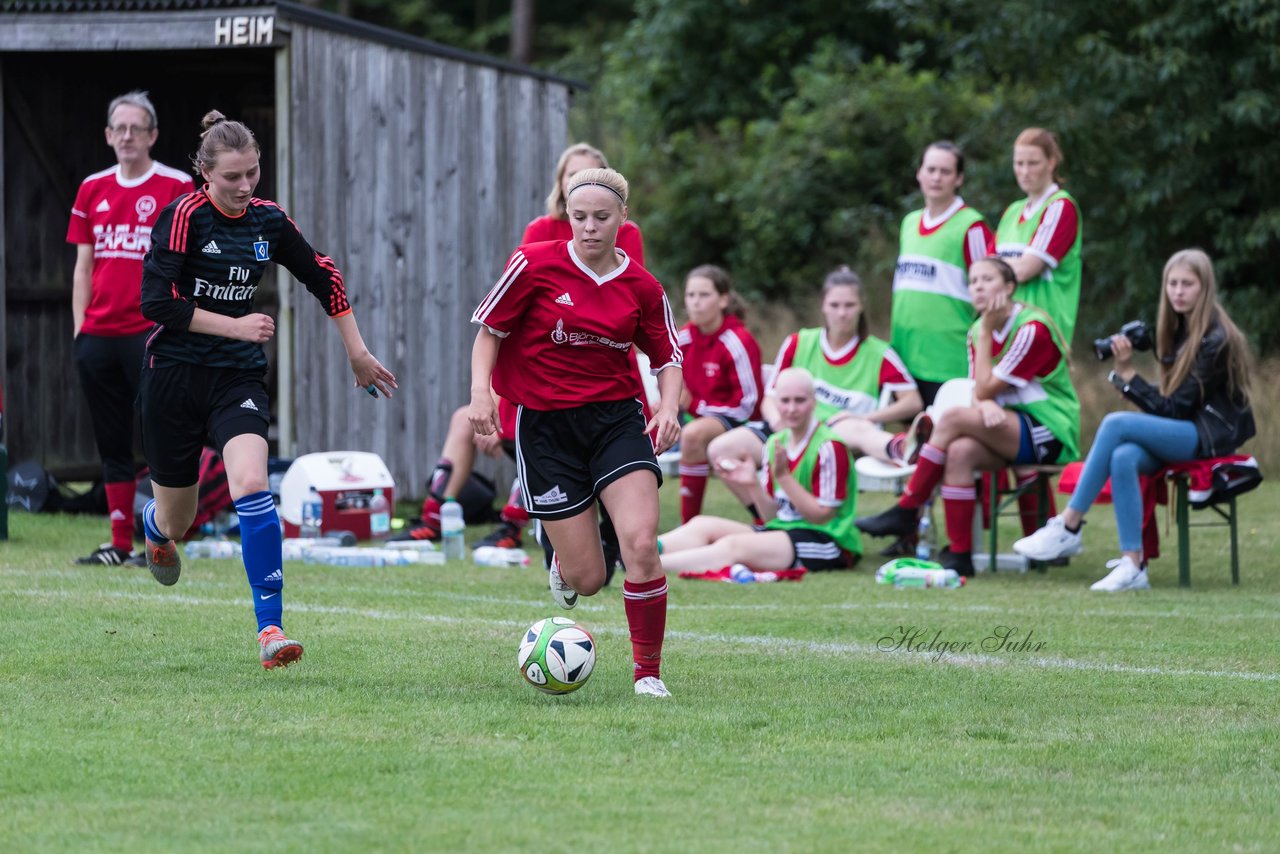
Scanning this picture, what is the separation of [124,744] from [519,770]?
1.13 metres

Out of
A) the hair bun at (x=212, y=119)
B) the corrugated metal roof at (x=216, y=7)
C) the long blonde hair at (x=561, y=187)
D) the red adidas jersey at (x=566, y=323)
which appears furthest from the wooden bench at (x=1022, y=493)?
the corrugated metal roof at (x=216, y=7)

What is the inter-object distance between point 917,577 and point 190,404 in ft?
14.6

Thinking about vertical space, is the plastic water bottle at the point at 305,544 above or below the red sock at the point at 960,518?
below

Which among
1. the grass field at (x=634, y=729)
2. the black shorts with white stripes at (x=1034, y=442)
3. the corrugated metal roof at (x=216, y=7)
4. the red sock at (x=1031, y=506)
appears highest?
the corrugated metal roof at (x=216, y=7)

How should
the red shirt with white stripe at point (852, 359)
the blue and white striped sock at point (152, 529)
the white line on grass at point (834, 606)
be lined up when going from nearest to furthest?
1. the blue and white striped sock at point (152, 529)
2. the white line on grass at point (834, 606)
3. the red shirt with white stripe at point (852, 359)

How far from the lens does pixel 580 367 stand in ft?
20.5

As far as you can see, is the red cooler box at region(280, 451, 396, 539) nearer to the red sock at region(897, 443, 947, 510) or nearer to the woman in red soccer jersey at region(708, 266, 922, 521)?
the woman in red soccer jersey at region(708, 266, 922, 521)

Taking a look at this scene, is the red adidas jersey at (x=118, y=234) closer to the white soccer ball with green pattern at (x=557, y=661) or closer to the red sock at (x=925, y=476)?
the red sock at (x=925, y=476)

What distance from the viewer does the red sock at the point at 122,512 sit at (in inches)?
379

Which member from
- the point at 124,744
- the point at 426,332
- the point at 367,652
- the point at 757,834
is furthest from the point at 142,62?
the point at 757,834

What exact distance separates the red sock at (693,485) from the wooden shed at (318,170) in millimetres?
2999

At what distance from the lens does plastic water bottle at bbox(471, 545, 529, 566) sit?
405 inches

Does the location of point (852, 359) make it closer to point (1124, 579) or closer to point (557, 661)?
point (1124, 579)

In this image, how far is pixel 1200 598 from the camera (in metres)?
9.00
